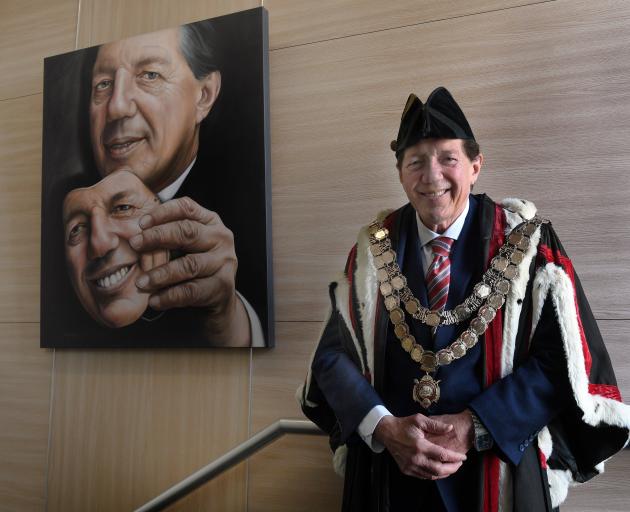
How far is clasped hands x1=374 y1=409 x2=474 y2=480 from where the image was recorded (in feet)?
4.33

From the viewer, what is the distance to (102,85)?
2656 millimetres

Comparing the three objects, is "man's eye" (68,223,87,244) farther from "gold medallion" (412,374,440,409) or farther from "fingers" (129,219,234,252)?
"gold medallion" (412,374,440,409)

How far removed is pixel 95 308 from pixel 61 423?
505 mm

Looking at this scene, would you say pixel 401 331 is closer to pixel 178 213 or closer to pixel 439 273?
pixel 439 273

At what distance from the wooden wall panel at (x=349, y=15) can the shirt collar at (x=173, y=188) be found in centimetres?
57

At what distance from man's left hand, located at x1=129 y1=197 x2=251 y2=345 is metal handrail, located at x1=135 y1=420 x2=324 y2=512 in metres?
0.37

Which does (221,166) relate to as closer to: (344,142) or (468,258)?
(344,142)

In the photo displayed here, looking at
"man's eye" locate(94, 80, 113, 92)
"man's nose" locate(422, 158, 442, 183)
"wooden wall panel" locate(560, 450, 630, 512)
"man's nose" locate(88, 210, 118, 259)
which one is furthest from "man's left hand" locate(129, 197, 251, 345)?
"wooden wall panel" locate(560, 450, 630, 512)

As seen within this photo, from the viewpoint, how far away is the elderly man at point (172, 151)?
2379mm

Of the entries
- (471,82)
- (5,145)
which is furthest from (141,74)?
(471,82)

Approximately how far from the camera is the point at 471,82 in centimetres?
211

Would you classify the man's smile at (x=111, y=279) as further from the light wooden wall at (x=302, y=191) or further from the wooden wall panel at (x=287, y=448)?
the wooden wall panel at (x=287, y=448)

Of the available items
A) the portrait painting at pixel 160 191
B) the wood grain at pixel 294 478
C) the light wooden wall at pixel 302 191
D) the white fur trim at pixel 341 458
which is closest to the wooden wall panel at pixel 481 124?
the light wooden wall at pixel 302 191

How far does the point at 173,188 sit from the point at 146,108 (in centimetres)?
35
